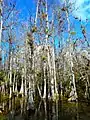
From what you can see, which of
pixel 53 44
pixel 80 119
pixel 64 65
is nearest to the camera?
pixel 80 119

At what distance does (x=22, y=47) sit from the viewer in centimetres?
5962

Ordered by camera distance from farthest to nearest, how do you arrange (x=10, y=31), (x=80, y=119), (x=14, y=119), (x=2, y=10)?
(x=10, y=31) < (x=2, y=10) < (x=14, y=119) < (x=80, y=119)

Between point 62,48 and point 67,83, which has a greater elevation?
point 62,48

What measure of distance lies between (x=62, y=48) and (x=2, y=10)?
1136 inches

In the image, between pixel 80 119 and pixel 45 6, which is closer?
pixel 80 119

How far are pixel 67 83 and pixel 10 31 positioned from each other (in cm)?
2118

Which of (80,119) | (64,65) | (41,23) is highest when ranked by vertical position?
(41,23)

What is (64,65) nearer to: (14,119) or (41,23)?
(41,23)

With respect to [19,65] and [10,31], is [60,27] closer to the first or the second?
[10,31]

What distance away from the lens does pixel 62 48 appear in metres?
58.1

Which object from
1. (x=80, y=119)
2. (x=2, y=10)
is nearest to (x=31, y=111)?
(x=80, y=119)

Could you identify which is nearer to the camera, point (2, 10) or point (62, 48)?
point (2, 10)

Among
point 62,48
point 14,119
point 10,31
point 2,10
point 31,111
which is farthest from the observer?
point 62,48

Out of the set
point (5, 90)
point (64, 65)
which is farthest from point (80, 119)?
point (5, 90)
